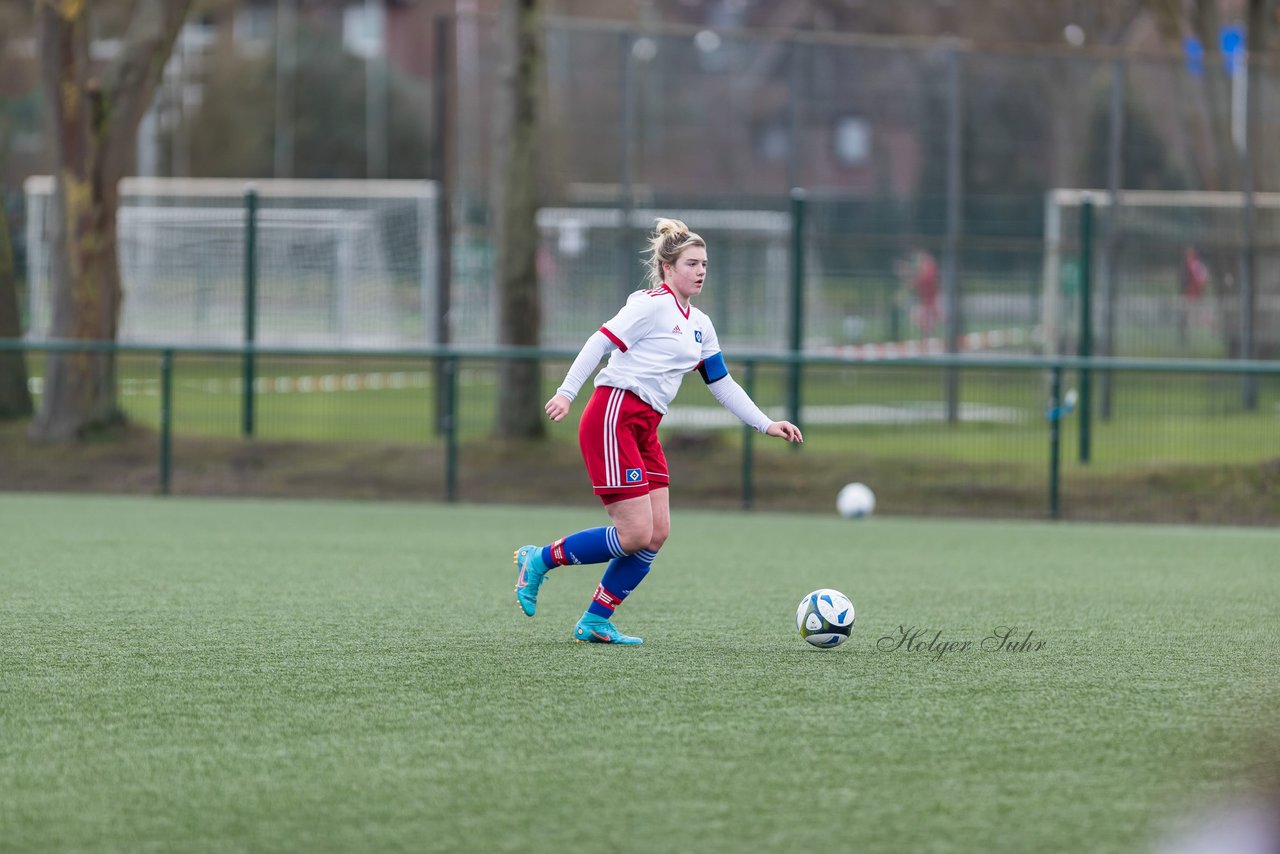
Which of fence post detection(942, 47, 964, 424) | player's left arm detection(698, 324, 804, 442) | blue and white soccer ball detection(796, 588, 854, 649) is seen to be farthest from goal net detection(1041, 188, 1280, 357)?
blue and white soccer ball detection(796, 588, 854, 649)

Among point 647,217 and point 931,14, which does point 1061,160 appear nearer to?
point 647,217

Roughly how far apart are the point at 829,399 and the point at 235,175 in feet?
138

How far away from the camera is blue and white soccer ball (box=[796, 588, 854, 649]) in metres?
7.24

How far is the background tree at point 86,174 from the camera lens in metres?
17.2

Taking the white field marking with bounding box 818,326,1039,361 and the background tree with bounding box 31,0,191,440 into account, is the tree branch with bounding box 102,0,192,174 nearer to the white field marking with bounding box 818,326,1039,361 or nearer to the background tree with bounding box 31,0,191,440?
the background tree with bounding box 31,0,191,440

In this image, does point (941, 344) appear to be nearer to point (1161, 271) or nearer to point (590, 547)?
point (1161, 271)

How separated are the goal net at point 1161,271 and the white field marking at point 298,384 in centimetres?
886

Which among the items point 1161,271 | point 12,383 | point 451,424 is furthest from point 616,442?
point 1161,271

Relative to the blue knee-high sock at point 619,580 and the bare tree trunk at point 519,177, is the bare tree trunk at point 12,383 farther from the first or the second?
the blue knee-high sock at point 619,580

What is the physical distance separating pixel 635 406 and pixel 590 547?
0.62 meters

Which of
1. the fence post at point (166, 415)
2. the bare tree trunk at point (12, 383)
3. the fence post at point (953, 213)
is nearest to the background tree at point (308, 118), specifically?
the fence post at point (953, 213)

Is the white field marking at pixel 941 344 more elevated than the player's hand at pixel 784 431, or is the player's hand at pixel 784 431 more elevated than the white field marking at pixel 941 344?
the player's hand at pixel 784 431

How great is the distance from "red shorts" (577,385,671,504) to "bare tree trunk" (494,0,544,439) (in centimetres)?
1036

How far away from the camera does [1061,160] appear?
2486 cm
